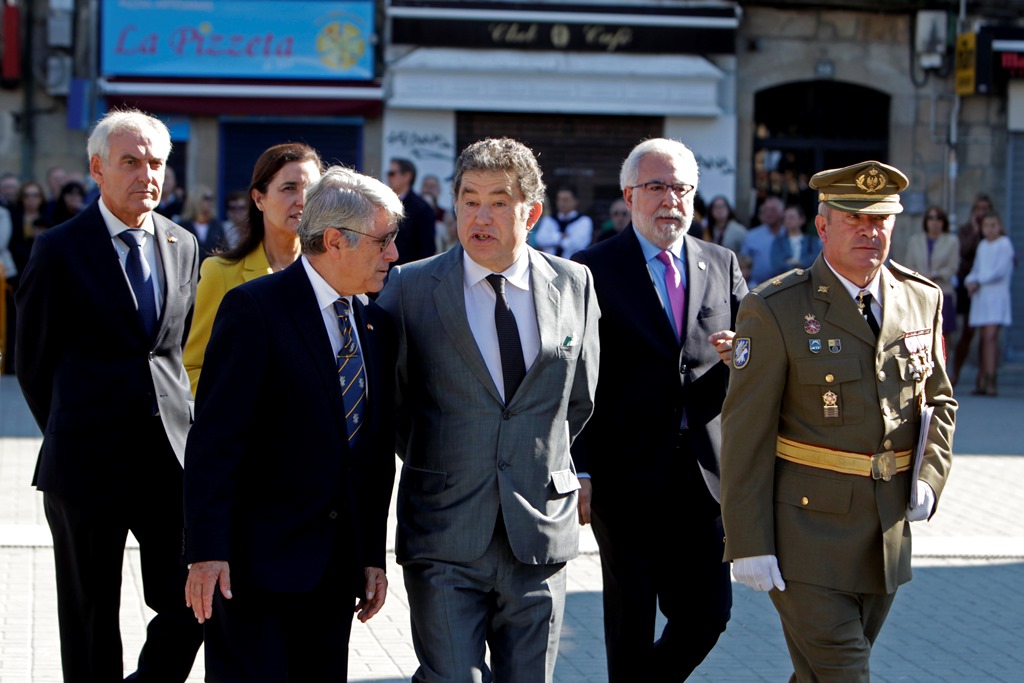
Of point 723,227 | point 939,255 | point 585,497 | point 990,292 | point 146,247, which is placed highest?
point 723,227

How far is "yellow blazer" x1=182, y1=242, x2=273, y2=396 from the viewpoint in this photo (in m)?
5.67

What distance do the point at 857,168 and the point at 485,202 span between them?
1198mm

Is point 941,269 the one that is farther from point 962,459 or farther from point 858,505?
point 858,505

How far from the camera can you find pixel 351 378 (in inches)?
170

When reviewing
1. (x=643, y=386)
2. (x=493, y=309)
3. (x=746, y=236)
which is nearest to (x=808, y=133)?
(x=746, y=236)

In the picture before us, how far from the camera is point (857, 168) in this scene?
4.81 metres

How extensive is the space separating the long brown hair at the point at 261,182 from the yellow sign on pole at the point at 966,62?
1518cm

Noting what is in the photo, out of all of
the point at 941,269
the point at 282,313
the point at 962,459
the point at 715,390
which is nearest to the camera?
the point at 282,313

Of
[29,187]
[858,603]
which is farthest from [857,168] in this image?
[29,187]

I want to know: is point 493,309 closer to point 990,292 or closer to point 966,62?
point 990,292

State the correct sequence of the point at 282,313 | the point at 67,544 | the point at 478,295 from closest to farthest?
the point at 282,313
the point at 478,295
the point at 67,544

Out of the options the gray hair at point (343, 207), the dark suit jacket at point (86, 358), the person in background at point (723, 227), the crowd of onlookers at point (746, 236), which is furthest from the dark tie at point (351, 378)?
the person in background at point (723, 227)

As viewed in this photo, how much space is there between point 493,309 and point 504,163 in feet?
1.42

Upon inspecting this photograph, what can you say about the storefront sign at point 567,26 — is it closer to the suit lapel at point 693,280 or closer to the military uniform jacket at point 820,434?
the suit lapel at point 693,280
